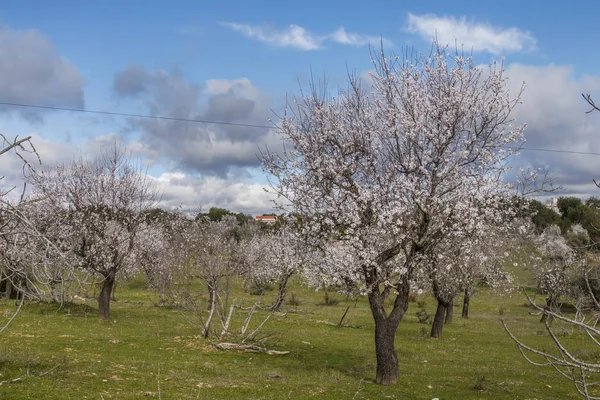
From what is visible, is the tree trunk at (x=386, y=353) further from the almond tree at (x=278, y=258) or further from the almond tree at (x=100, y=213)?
the almond tree at (x=100, y=213)

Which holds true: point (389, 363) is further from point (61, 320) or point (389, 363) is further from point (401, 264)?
point (61, 320)

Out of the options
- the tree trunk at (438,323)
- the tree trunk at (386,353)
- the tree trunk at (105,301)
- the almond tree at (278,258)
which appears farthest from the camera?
the tree trunk at (438,323)

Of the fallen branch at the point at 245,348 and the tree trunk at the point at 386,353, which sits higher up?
the tree trunk at the point at 386,353

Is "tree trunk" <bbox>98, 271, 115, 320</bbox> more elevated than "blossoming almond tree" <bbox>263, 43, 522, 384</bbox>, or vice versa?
"blossoming almond tree" <bbox>263, 43, 522, 384</bbox>

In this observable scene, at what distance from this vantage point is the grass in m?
13.7

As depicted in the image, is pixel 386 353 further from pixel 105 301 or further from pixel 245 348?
pixel 105 301

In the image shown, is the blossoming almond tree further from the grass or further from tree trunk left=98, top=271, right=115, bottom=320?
tree trunk left=98, top=271, right=115, bottom=320

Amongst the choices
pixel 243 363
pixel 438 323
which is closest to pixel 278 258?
pixel 438 323

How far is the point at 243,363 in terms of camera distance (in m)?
18.7

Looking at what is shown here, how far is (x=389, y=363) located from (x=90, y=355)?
9998mm

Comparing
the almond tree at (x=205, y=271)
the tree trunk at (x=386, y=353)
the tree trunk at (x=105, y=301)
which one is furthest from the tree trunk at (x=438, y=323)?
the tree trunk at (x=105, y=301)

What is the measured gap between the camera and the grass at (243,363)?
1371cm

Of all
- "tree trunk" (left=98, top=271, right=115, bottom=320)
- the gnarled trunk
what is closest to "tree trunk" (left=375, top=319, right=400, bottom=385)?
the gnarled trunk

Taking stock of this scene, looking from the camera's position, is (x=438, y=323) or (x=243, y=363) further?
(x=438, y=323)
